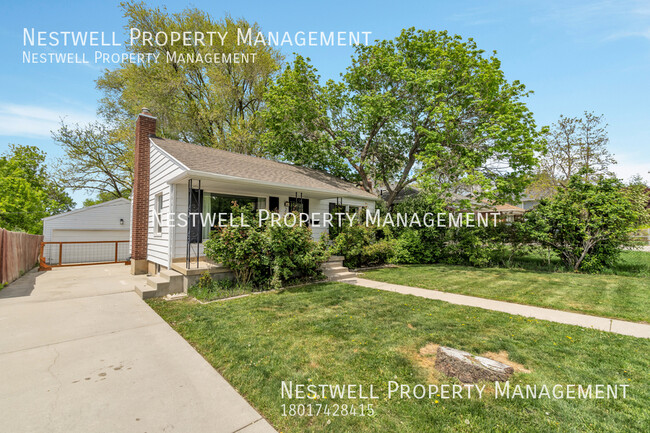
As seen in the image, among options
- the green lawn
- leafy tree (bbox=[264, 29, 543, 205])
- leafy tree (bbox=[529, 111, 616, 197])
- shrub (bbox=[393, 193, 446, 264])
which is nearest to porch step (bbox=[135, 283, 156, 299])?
the green lawn

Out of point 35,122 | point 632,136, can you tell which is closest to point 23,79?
point 35,122

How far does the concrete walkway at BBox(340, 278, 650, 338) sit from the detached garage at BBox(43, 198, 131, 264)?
15.6 meters

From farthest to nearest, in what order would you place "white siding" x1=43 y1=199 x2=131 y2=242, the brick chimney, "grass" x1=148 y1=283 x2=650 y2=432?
1. "white siding" x1=43 y1=199 x2=131 y2=242
2. the brick chimney
3. "grass" x1=148 y1=283 x2=650 y2=432

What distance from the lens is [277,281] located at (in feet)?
22.9

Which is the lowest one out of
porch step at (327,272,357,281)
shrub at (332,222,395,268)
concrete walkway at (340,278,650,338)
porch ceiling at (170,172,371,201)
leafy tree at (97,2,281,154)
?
porch step at (327,272,357,281)

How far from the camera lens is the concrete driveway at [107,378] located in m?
2.35

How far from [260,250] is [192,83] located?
17.5 m

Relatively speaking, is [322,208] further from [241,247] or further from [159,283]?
[159,283]

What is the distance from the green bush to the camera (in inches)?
269

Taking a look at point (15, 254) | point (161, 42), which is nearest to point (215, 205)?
point (15, 254)

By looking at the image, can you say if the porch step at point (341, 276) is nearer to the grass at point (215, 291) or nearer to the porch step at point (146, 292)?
the grass at point (215, 291)

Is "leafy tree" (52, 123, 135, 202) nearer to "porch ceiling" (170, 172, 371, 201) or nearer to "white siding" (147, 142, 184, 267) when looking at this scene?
"white siding" (147, 142, 184, 267)

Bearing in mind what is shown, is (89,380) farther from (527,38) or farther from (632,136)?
(632,136)

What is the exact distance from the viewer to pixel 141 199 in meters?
9.81
